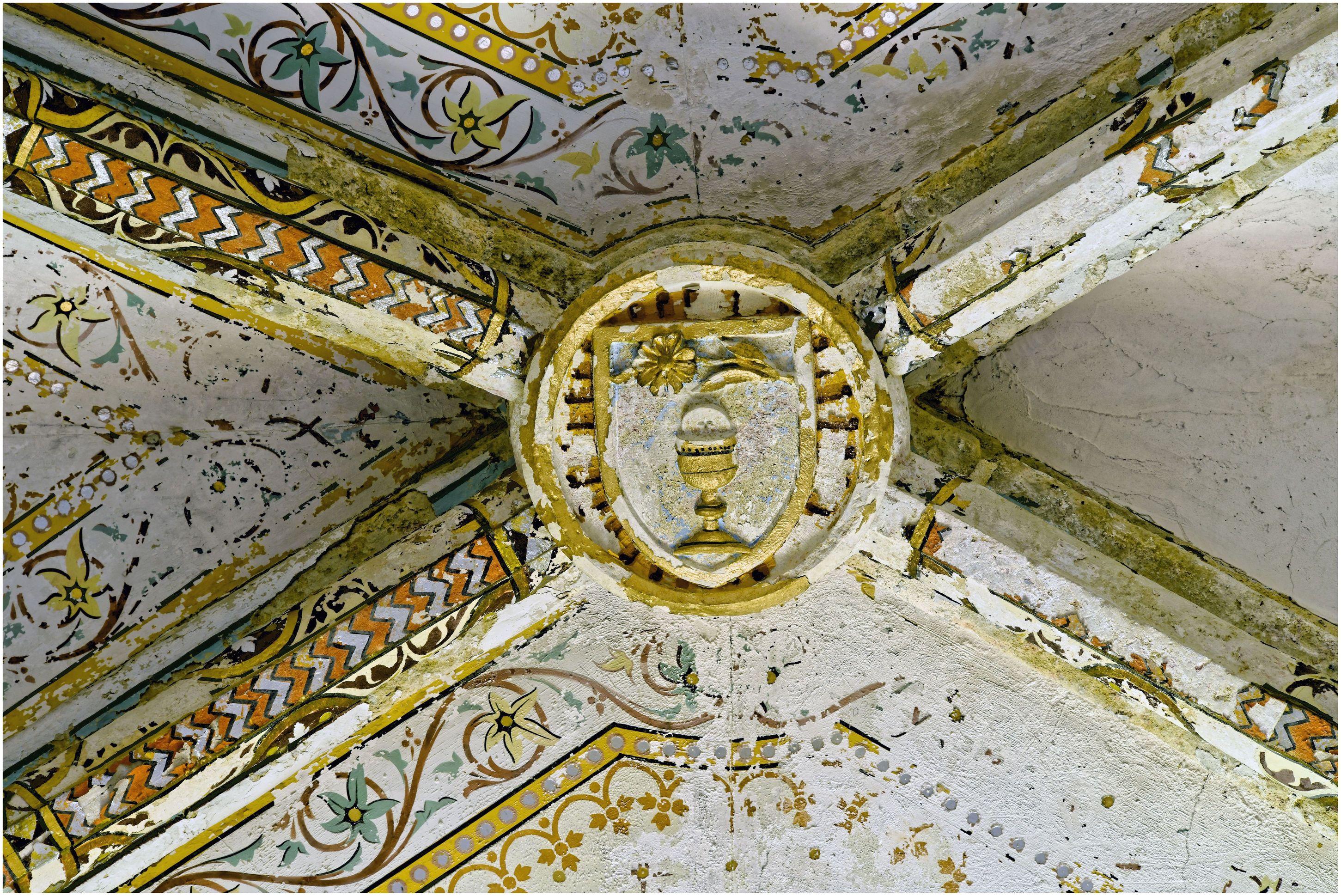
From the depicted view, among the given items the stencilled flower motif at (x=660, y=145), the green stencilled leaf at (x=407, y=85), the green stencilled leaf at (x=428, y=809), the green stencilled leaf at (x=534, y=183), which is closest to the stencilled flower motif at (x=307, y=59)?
the green stencilled leaf at (x=407, y=85)

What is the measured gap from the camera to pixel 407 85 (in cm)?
276

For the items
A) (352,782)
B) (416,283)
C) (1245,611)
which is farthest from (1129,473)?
(352,782)

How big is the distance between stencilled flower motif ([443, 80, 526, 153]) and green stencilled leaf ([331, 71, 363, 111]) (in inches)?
9.6

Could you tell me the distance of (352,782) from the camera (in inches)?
116

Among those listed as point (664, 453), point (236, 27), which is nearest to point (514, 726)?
point (664, 453)

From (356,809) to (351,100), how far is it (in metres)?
2.15

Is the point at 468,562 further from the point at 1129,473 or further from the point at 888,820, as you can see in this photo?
the point at 1129,473

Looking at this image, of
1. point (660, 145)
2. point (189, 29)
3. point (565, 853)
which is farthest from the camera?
point (565, 853)

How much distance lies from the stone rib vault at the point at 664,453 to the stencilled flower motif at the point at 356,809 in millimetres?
15

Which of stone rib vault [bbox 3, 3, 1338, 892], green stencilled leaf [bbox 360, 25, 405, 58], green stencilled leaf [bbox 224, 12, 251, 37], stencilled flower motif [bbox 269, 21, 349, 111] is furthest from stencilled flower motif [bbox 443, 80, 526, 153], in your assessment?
green stencilled leaf [bbox 224, 12, 251, 37]

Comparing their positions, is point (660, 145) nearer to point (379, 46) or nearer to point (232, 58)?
point (379, 46)

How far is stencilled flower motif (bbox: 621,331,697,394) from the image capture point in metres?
2.66

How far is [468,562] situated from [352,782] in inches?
32.5

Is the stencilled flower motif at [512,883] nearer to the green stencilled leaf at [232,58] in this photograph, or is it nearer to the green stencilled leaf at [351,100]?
the green stencilled leaf at [351,100]
